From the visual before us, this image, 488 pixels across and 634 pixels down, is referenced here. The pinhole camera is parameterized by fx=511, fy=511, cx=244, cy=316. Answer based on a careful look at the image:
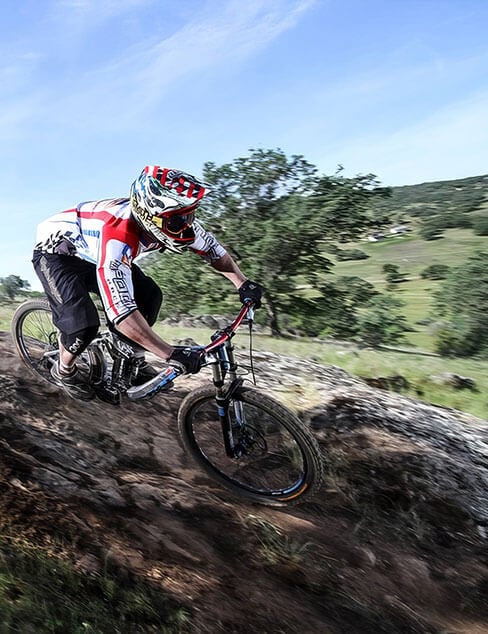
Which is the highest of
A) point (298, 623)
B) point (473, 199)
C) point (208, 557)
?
point (473, 199)

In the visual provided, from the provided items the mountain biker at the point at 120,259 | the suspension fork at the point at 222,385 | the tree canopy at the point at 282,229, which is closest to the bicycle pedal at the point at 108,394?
the mountain biker at the point at 120,259

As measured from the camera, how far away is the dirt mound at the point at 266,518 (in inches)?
152

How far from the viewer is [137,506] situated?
455cm

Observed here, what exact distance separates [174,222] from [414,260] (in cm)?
10938

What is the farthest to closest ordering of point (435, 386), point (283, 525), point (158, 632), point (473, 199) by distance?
point (473, 199), point (435, 386), point (283, 525), point (158, 632)

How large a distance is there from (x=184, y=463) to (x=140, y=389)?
0.97 metres

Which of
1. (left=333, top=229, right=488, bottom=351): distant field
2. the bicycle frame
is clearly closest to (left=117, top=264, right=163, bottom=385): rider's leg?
the bicycle frame

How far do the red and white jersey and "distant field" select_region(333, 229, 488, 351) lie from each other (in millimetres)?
63526

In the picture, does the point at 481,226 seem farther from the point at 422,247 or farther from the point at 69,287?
the point at 69,287

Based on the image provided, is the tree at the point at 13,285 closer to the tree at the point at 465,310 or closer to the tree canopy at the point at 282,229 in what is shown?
the tree canopy at the point at 282,229

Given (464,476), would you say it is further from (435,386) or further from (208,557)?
(435,386)

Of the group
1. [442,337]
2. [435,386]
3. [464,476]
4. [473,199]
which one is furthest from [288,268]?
[473,199]

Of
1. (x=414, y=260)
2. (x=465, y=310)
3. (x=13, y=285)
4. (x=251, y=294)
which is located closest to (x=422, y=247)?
(x=414, y=260)

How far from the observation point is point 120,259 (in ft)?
15.2
